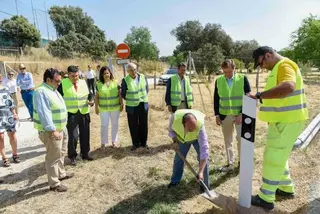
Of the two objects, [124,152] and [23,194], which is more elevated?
[124,152]

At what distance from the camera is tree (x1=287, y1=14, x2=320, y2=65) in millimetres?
22781

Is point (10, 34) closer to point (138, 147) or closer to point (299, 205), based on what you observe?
point (138, 147)

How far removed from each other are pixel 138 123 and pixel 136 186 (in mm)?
1716

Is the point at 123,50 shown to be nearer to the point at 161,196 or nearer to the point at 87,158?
the point at 87,158

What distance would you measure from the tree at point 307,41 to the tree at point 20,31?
96.8 feet

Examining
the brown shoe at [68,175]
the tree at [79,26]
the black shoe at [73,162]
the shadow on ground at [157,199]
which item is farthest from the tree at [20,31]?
the shadow on ground at [157,199]

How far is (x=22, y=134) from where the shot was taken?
7.27 m

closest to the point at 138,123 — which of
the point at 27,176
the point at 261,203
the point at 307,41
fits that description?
the point at 27,176

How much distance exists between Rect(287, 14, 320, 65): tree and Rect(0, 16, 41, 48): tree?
29514 mm

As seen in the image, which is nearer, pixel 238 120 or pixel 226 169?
pixel 238 120

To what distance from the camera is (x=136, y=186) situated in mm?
4074

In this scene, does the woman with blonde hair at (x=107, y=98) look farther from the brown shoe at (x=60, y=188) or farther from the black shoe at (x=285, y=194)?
the black shoe at (x=285, y=194)

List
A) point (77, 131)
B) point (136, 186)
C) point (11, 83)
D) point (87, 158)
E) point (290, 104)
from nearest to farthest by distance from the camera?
point (290, 104), point (136, 186), point (77, 131), point (87, 158), point (11, 83)

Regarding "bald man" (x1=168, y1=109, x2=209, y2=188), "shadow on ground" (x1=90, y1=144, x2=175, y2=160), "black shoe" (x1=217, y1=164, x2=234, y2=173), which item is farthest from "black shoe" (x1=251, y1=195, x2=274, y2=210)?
"shadow on ground" (x1=90, y1=144, x2=175, y2=160)
